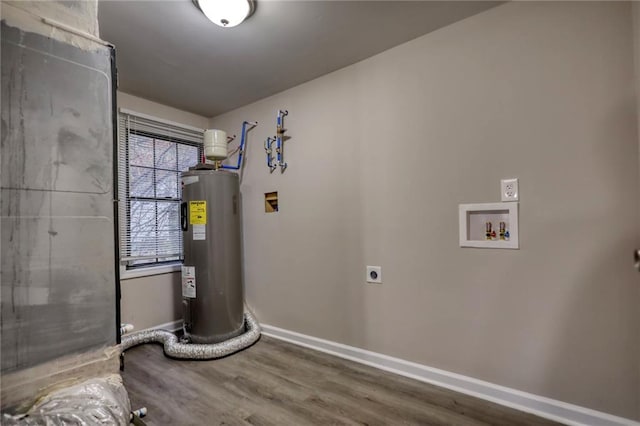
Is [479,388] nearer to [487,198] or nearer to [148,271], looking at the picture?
[487,198]

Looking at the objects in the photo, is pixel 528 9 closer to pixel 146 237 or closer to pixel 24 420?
pixel 24 420

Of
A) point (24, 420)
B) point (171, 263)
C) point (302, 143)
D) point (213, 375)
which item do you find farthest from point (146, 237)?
point (24, 420)

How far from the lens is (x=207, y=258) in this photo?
2.72m

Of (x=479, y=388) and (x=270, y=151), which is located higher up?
(x=270, y=151)

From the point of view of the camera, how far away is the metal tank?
271cm

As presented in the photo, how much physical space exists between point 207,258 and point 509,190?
2.41 m

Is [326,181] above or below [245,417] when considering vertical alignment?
above

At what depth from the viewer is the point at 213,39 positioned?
6.79ft

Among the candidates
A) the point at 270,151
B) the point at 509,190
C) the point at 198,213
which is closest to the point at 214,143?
the point at 270,151

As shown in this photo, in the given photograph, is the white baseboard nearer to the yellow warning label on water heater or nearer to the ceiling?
the yellow warning label on water heater

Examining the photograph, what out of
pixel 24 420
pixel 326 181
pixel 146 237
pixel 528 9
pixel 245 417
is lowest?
pixel 245 417

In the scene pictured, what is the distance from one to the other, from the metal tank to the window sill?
52 cm

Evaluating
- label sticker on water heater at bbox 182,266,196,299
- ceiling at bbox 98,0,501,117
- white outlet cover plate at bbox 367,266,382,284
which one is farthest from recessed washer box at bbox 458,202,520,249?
label sticker on water heater at bbox 182,266,196,299

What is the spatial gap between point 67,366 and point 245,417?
104 cm
